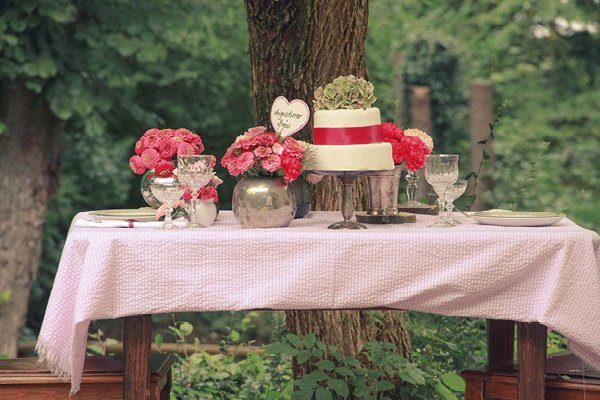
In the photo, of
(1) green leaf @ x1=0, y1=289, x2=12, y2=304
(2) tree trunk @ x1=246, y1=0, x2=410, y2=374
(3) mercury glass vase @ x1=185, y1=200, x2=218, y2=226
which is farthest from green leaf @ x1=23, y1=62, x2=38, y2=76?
(3) mercury glass vase @ x1=185, y1=200, x2=218, y2=226

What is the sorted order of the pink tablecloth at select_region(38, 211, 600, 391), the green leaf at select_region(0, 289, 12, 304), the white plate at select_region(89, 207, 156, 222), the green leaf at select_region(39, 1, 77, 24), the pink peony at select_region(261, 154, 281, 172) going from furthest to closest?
the green leaf at select_region(0, 289, 12, 304) < the green leaf at select_region(39, 1, 77, 24) < the white plate at select_region(89, 207, 156, 222) < the pink peony at select_region(261, 154, 281, 172) < the pink tablecloth at select_region(38, 211, 600, 391)

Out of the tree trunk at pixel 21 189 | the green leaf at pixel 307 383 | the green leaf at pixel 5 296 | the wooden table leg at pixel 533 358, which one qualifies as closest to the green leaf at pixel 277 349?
the green leaf at pixel 307 383

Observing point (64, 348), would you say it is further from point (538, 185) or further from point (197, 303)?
point (538, 185)

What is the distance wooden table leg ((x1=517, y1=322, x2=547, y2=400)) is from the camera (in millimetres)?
3178

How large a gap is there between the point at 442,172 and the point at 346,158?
1.16 feet

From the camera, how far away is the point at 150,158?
3475mm

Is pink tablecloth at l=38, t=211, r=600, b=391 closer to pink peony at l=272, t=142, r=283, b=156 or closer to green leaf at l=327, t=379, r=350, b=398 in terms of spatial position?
pink peony at l=272, t=142, r=283, b=156

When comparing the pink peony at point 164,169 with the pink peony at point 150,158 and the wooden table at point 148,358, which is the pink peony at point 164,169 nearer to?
the pink peony at point 150,158

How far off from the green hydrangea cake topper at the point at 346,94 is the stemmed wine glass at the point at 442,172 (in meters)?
0.27

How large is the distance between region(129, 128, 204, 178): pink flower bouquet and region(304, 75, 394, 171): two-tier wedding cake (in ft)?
1.28

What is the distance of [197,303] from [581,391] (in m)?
1.11

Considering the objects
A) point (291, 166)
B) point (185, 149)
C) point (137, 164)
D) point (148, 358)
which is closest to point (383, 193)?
point (291, 166)

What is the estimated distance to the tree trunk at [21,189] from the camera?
24.3 feet

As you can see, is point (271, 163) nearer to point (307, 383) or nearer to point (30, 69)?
point (307, 383)
